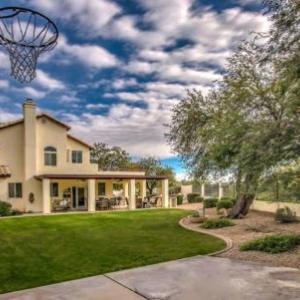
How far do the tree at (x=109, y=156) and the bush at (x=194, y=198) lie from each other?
16012 mm

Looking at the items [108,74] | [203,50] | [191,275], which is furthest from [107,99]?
[191,275]

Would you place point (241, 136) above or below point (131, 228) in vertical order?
above

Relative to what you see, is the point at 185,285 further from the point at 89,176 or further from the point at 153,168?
the point at 153,168

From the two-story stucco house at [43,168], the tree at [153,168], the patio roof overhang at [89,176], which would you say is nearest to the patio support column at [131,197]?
the two-story stucco house at [43,168]

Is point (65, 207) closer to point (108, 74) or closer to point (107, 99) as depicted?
point (107, 99)

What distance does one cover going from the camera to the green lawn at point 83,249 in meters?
7.95

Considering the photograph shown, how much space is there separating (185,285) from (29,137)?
2191 cm

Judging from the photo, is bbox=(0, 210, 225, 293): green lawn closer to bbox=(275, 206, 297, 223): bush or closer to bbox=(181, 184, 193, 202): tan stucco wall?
bbox=(275, 206, 297, 223): bush

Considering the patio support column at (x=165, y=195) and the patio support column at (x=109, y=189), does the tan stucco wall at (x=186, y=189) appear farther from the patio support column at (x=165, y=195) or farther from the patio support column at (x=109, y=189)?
the patio support column at (x=109, y=189)

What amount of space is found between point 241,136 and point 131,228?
321 inches

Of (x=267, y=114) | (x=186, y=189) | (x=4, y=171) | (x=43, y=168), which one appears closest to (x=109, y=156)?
(x=186, y=189)

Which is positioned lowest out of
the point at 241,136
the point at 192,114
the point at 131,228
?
the point at 131,228

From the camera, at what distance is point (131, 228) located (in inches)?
607

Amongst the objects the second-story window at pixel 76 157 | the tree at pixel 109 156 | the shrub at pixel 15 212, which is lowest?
the shrub at pixel 15 212
